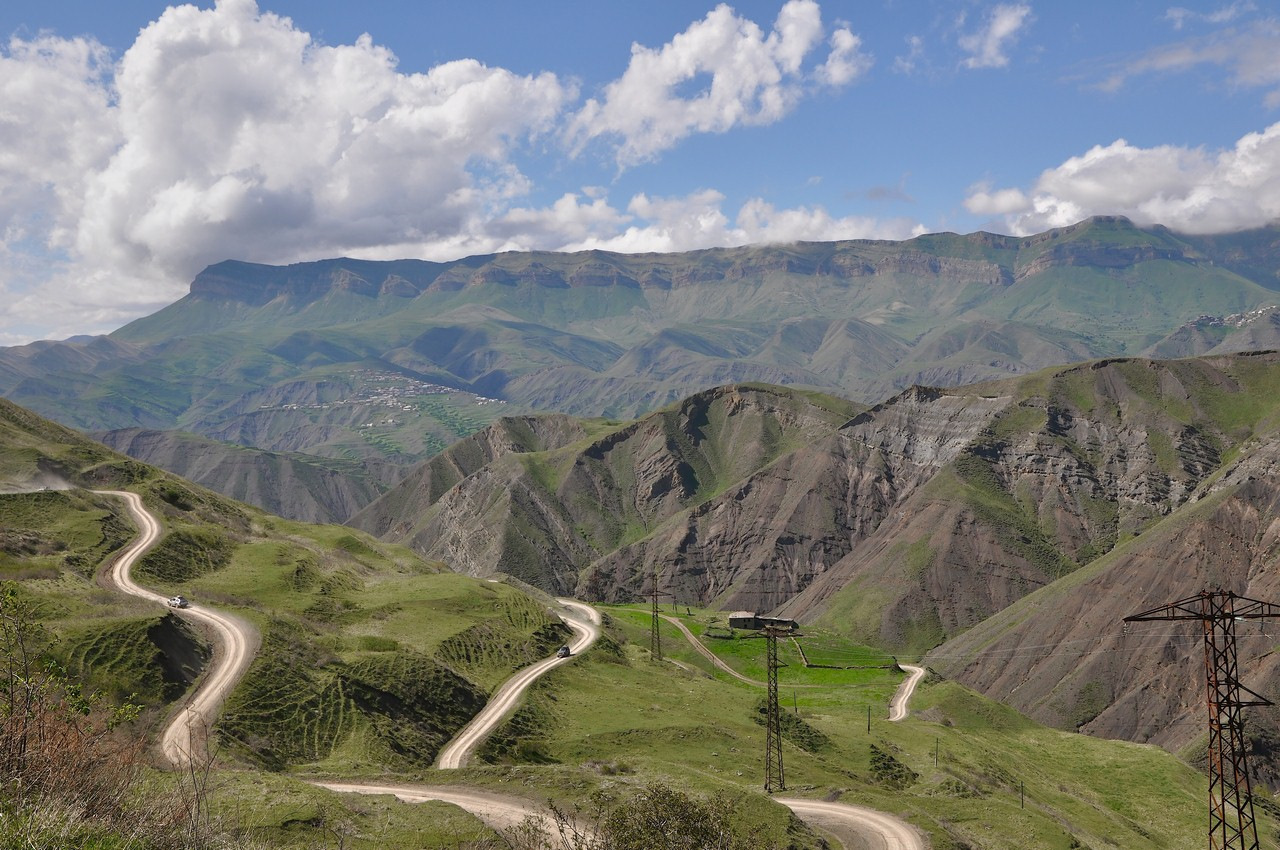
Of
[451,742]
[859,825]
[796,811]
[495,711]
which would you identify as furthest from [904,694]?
[451,742]

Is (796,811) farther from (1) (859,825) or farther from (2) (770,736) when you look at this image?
(2) (770,736)

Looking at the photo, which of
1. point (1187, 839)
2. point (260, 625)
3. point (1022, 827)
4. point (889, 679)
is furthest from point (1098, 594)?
point (260, 625)

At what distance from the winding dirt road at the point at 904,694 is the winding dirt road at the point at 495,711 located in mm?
47430

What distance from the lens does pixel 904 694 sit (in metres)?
142

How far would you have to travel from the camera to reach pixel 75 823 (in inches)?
982

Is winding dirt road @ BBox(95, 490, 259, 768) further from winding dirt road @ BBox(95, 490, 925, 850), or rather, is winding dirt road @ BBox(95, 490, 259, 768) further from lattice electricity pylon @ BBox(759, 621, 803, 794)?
lattice electricity pylon @ BBox(759, 621, 803, 794)

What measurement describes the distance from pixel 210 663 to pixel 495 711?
79.5ft

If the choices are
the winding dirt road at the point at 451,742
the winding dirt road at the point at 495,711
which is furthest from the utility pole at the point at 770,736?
the winding dirt road at the point at 495,711

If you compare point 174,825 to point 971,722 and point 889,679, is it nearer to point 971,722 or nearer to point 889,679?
point 971,722

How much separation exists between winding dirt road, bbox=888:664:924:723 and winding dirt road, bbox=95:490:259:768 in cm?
8448

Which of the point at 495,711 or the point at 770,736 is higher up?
the point at 770,736

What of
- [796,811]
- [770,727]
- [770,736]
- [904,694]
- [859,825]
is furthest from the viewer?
[904,694]

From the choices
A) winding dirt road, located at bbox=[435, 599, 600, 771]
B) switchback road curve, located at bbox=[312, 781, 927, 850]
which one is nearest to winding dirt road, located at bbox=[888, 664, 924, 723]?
winding dirt road, located at bbox=[435, 599, 600, 771]

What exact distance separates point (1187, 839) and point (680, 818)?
84370 mm
